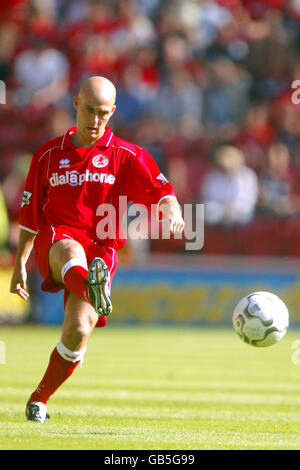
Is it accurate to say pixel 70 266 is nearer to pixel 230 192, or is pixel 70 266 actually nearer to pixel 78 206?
pixel 78 206

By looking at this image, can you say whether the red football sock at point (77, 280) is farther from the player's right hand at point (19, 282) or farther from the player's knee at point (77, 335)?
the player's right hand at point (19, 282)

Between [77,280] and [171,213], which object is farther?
[171,213]

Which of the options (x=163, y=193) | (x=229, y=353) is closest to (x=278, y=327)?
(x=163, y=193)

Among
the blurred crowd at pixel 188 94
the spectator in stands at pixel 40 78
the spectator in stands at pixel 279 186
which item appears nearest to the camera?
the spectator in stands at pixel 279 186

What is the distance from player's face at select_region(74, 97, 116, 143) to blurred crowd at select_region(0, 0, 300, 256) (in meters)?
8.76

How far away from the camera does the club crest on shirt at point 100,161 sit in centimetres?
653

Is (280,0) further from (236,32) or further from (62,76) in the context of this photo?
(62,76)

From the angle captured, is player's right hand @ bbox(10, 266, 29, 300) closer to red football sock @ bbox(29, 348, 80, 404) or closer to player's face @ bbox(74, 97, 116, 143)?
red football sock @ bbox(29, 348, 80, 404)

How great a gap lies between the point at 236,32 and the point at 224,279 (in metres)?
5.69

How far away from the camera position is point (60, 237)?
20.8 ft

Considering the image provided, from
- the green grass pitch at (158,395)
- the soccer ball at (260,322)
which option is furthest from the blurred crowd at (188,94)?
the soccer ball at (260,322)

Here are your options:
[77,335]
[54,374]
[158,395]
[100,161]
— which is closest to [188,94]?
[158,395]

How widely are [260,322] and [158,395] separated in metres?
1.93

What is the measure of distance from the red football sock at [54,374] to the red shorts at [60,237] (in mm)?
462
